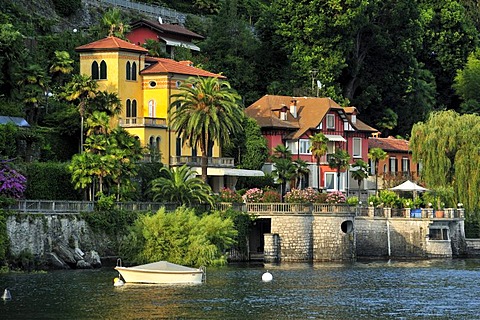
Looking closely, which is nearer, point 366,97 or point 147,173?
point 147,173

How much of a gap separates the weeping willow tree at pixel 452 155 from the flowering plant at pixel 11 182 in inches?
1451

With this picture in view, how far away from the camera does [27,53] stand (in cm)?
10062

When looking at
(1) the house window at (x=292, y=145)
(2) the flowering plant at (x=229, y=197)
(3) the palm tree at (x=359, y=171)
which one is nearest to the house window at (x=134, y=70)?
(2) the flowering plant at (x=229, y=197)

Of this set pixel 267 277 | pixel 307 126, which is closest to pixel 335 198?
pixel 307 126

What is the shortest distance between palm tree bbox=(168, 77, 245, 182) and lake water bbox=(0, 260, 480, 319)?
41.7ft

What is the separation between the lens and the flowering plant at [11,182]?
8038 cm

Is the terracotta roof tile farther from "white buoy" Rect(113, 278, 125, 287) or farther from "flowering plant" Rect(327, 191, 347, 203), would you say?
"white buoy" Rect(113, 278, 125, 287)

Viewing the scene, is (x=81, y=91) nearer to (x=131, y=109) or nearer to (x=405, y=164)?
(x=131, y=109)

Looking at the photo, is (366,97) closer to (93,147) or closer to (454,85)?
(454,85)

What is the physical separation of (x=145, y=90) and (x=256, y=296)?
36.4 meters

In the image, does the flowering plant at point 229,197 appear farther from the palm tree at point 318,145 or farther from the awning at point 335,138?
the awning at point 335,138

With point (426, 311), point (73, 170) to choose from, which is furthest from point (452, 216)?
point (426, 311)

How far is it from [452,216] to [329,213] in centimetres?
1225

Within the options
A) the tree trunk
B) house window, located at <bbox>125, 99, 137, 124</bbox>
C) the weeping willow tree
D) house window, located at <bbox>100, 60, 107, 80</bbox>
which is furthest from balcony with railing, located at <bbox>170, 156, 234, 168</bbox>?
the weeping willow tree
